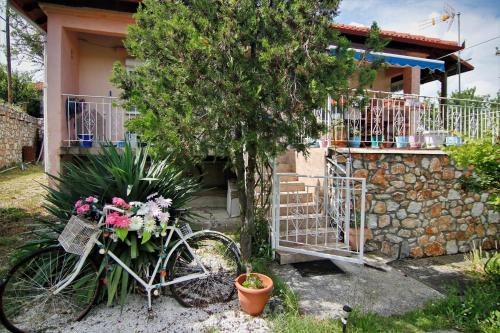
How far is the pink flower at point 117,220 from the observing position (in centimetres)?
398

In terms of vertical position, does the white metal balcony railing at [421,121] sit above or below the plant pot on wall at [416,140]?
above

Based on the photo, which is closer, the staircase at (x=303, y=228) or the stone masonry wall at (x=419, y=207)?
the staircase at (x=303, y=228)

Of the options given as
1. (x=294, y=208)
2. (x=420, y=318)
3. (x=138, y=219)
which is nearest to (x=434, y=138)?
(x=294, y=208)

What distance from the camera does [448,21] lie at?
1362 cm

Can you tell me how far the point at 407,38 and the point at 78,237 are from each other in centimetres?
1244

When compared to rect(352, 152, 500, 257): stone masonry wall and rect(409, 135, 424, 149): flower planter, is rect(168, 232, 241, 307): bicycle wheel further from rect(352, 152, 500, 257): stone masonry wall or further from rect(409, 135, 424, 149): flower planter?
rect(409, 135, 424, 149): flower planter

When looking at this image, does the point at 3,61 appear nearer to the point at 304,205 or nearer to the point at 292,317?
the point at 304,205

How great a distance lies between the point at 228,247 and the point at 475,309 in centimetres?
398

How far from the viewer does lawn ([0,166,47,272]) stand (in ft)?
21.2

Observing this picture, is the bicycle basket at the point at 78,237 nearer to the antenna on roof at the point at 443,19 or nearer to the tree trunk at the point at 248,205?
the tree trunk at the point at 248,205

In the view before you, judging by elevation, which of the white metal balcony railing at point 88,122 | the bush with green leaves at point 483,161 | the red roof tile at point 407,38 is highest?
the red roof tile at point 407,38

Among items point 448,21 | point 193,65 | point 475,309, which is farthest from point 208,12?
point 448,21

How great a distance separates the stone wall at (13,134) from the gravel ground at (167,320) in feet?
48.1

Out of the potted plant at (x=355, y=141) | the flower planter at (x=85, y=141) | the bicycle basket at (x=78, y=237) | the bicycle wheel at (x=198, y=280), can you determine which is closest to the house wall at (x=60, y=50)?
the flower planter at (x=85, y=141)
